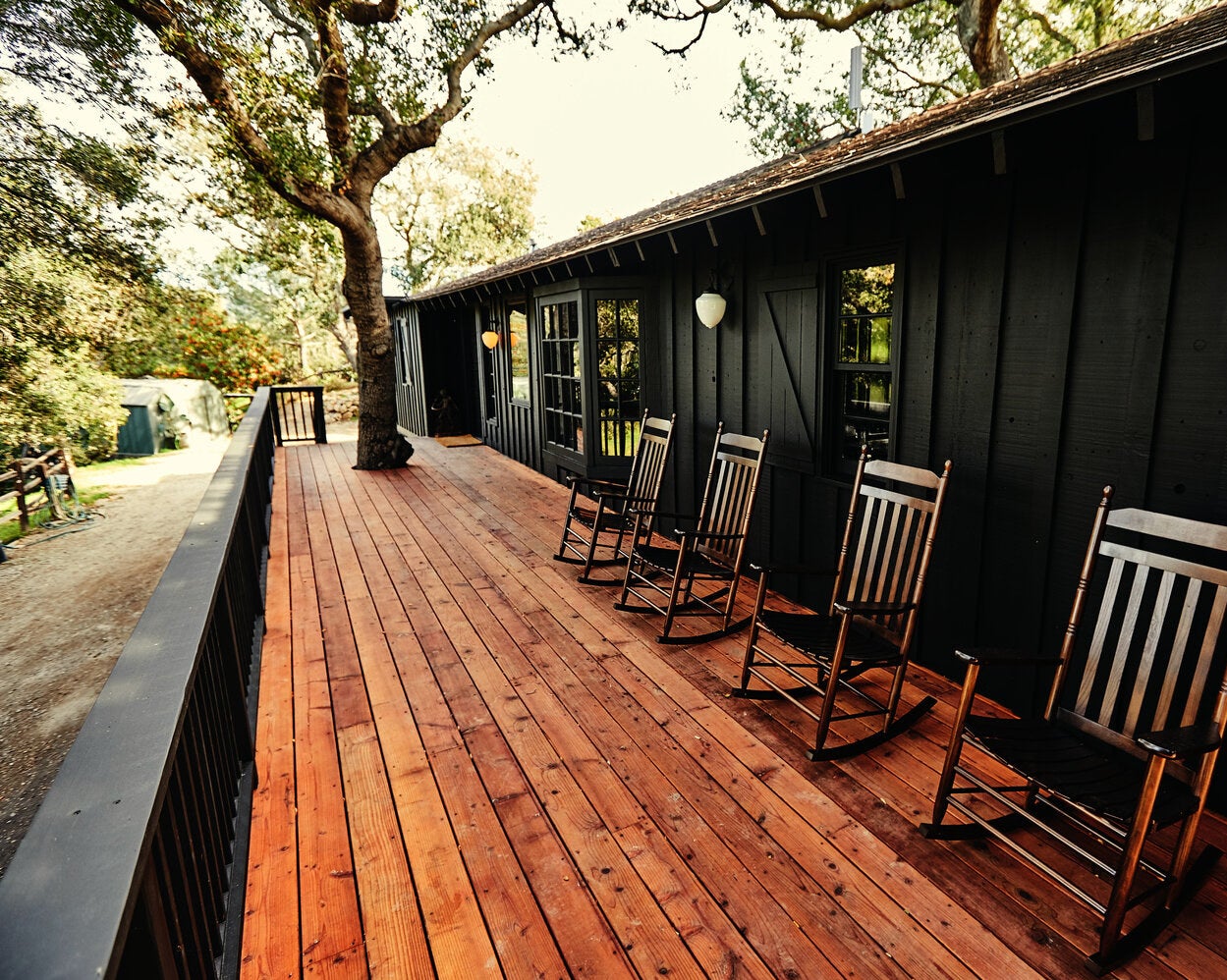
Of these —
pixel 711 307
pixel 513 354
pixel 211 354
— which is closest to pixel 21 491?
pixel 513 354

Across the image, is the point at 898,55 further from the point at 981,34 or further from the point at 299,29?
the point at 299,29

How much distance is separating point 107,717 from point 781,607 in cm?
336

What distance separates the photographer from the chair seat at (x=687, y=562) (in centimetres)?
340

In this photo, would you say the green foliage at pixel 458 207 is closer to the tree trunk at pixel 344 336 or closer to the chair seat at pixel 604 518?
the tree trunk at pixel 344 336

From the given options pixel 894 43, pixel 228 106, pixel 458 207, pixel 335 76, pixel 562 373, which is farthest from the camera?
pixel 458 207

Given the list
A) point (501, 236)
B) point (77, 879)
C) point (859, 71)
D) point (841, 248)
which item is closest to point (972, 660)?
point (77, 879)

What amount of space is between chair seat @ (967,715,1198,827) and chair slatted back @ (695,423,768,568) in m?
1.54

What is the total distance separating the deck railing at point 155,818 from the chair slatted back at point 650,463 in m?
2.45

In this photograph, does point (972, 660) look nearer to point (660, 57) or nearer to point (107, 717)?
point (107, 717)

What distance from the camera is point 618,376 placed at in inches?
228

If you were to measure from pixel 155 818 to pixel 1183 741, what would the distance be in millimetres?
2008

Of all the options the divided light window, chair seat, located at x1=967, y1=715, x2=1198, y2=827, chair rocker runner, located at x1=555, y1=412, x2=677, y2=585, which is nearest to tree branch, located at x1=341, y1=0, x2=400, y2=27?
the divided light window

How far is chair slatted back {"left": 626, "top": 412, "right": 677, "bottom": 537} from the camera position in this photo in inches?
163

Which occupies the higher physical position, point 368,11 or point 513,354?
point 368,11
